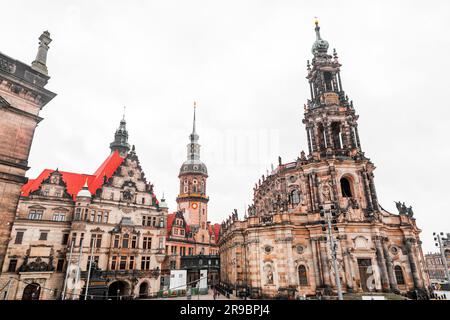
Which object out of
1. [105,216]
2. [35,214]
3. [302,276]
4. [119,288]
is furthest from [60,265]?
[302,276]

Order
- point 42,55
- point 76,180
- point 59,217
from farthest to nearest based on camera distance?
point 76,180 → point 59,217 → point 42,55

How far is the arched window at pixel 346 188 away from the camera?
40.0 metres

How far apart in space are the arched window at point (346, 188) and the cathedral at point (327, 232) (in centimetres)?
15

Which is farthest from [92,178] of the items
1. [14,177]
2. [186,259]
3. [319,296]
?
[319,296]

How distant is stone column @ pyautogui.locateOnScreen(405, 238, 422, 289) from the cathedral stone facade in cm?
3395

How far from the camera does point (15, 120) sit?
14.8 m

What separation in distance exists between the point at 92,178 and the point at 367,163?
44.7 m

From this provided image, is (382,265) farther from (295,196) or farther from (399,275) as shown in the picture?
(295,196)

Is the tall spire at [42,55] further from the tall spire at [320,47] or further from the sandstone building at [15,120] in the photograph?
the tall spire at [320,47]

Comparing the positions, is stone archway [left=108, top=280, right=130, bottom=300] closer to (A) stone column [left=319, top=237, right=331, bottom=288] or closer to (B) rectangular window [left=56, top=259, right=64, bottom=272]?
(B) rectangular window [left=56, top=259, right=64, bottom=272]

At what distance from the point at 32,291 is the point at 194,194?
141 ft

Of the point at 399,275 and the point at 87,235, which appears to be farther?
the point at 87,235

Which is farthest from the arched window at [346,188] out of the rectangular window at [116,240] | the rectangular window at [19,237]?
the rectangular window at [19,237]
